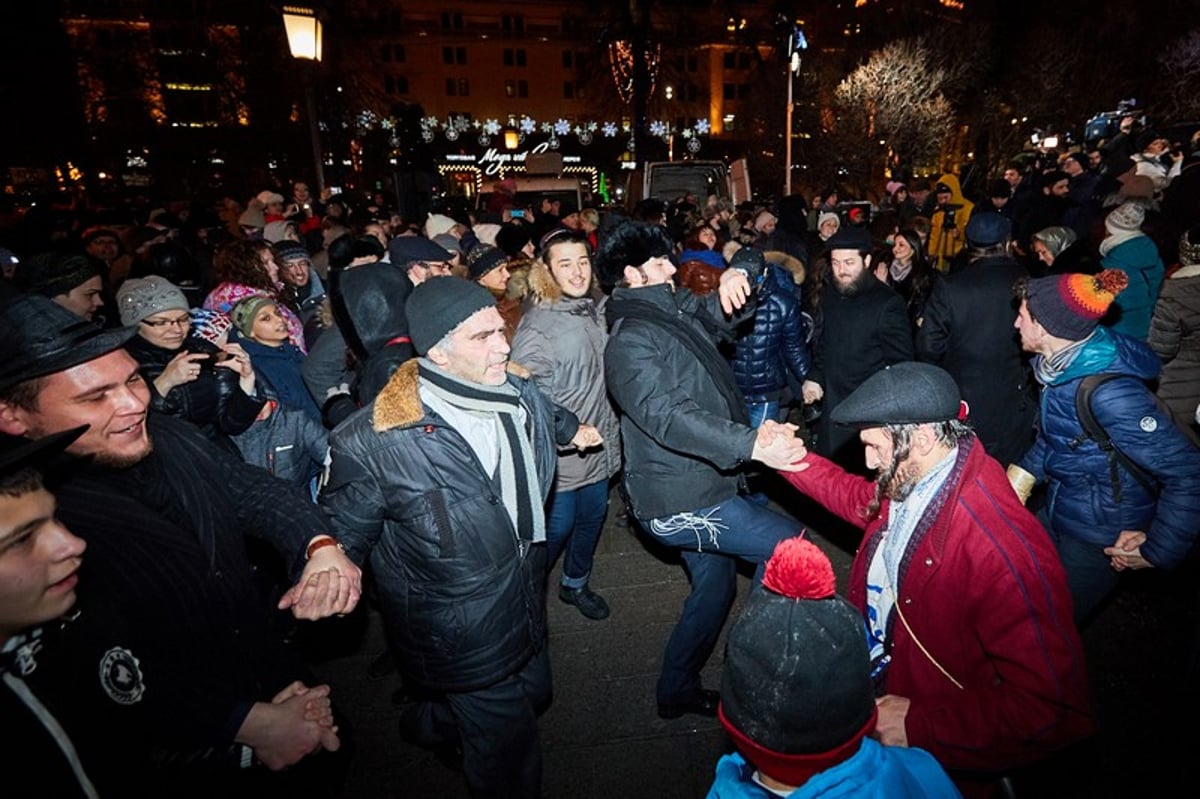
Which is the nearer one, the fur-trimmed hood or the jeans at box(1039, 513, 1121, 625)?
the fur-trimmed hood

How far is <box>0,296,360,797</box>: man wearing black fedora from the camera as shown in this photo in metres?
1.62

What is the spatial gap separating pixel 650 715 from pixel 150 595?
8.72 ft

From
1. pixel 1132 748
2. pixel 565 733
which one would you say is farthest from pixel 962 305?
pixel 565 733

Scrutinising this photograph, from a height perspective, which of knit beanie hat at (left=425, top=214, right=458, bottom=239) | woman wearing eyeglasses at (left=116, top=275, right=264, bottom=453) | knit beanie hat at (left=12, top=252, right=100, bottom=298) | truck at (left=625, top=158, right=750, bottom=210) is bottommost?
woman wearing eyeglasses at (left=116, top=275, right=264, bottom=453)

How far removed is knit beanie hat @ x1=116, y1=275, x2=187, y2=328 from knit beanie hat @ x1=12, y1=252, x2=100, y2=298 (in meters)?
1.15

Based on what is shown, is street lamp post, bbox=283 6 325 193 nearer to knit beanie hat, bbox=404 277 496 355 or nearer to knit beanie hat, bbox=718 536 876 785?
knit beanie hat, bbox=404 277 496 355

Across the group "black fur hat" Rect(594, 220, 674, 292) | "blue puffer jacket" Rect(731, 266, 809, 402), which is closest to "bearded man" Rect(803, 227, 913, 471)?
"blue puffer jacket" Rect(731, 266, 809, 402)

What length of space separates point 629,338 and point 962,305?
296 cm

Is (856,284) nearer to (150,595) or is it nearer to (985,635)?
(985,635)

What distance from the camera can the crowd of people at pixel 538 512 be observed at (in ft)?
4.69

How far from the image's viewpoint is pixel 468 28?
60688mm

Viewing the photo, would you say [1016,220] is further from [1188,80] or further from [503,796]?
[1188,80]

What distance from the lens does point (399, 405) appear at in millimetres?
2502

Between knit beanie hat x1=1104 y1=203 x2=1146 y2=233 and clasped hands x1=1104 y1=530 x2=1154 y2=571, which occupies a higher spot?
knit beanie hat x1=1104 y1=203 x2=1146 y2=233
